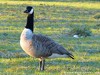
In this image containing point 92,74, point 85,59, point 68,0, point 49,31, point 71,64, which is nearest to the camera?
point 92,74

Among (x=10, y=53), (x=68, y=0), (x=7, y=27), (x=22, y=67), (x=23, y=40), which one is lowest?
(x=68, y=0)

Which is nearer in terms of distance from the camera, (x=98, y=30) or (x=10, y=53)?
(x=10, y=53)

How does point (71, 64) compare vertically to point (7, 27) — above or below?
above

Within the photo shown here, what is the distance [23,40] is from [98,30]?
14159mm

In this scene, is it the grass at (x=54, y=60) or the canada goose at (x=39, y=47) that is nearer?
the canada goose at (x=39, y=47)

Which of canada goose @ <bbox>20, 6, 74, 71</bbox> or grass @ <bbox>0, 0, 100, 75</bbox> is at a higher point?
canada goose @ <bbox>20, 6, 74, 71</bbox>

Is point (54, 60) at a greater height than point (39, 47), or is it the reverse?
point (39, 47)

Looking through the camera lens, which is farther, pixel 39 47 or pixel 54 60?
pixel 54 60

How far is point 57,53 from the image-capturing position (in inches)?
528

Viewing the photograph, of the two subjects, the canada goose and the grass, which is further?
the grass

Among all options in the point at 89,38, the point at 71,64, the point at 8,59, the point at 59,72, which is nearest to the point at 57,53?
the point at 59,72

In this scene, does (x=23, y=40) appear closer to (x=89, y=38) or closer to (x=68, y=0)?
A: (x=89, y=38)

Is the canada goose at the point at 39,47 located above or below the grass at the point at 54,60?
above

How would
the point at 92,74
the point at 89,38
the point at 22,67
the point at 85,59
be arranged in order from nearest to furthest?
the point at 92,74, the point at 22,67, the point at 85,59, the point at 89,38
